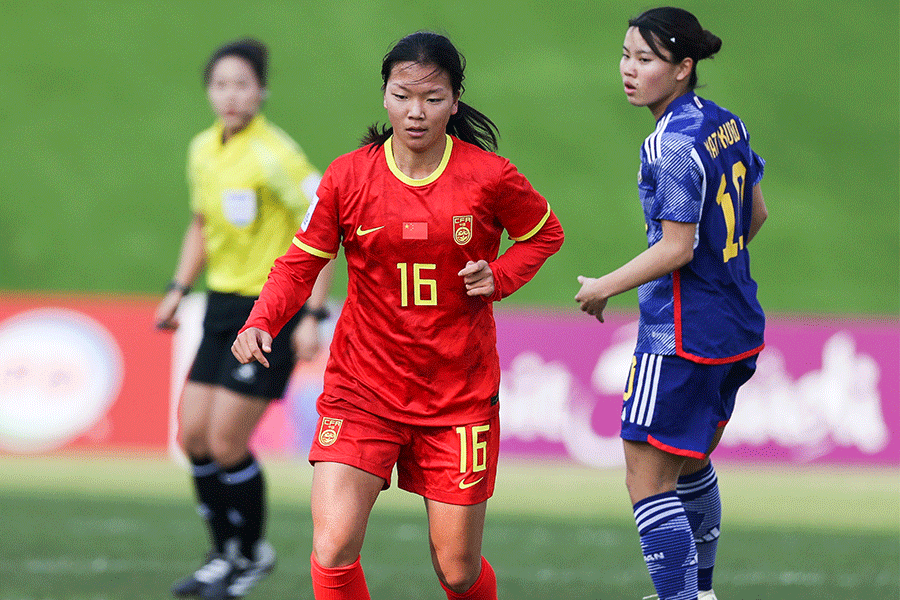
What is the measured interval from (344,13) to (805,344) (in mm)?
9822

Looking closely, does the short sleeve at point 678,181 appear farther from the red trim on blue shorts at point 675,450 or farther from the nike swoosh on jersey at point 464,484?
the nike swoosh on jersey at point 464,484

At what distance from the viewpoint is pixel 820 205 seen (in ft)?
49.5

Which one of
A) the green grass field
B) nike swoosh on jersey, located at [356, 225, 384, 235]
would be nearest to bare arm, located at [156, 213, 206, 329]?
the green grass field

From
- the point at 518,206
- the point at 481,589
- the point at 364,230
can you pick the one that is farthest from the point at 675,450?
the point at 364,230

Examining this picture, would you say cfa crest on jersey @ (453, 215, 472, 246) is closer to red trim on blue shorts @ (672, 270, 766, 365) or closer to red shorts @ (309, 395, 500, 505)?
red shorts @ (309, 395, 500, 505)

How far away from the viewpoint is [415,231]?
3.47m

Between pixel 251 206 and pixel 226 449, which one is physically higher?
pixel 251 206

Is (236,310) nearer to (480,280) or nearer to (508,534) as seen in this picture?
(480,280)

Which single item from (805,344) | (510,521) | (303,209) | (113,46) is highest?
(113,46)

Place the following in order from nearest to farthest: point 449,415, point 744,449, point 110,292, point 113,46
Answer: point 449,415, point 744,449, point 110,292, point 113,46

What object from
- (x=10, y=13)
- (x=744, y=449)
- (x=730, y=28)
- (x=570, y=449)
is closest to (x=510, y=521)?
(x=570, y=449)

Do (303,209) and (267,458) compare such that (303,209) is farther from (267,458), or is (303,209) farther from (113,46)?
(113,46)

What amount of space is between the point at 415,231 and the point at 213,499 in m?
2.34

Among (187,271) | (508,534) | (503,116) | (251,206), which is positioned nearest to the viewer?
(251,206)
